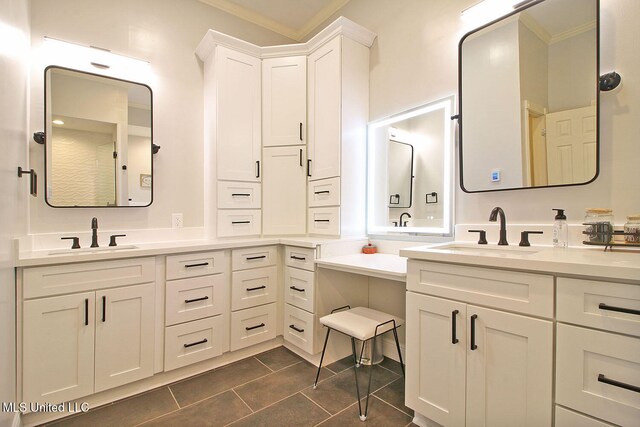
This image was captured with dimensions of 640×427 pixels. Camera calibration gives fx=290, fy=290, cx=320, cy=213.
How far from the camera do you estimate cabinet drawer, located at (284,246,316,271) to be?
2.12m

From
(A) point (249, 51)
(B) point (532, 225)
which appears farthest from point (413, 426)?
(A) point (249, 51)

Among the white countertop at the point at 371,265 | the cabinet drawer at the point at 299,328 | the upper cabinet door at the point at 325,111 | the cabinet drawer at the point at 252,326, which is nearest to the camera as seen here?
the white countertop at the point at 371,265

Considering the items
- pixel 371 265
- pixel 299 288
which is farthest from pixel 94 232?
pixel 371 265

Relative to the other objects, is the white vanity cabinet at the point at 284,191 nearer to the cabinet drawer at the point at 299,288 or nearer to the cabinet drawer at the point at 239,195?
the cabinet drawer at the point at 239,195

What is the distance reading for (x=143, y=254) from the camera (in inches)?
72.2

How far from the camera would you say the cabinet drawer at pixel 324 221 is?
7.70 ft

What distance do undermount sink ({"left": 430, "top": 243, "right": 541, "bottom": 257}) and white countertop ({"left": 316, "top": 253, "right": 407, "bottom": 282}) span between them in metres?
0.26

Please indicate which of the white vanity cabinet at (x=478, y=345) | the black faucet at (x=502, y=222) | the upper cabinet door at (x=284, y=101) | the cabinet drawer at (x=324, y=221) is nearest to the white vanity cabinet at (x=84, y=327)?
the cabinet drawer at (x=324, y=221)

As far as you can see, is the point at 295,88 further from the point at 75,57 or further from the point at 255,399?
the point at 255,399

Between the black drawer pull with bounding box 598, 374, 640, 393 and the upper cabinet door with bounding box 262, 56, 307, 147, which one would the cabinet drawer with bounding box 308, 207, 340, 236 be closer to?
the upper cabinet door with bounding box 262, 56, 307, 147

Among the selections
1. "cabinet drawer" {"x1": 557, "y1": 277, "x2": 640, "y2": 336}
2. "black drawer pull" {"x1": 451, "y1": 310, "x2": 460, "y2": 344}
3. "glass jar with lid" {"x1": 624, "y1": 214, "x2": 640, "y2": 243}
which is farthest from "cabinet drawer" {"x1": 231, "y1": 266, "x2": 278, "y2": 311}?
"glass jar with lid" {"x1": 624, "y1": 214, "x2": 640, "y2": 243}

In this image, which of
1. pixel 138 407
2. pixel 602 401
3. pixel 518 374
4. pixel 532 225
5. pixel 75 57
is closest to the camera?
pixel 602 401

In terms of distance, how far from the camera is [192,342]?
2.03m

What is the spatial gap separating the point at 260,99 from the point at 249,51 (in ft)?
1.33
